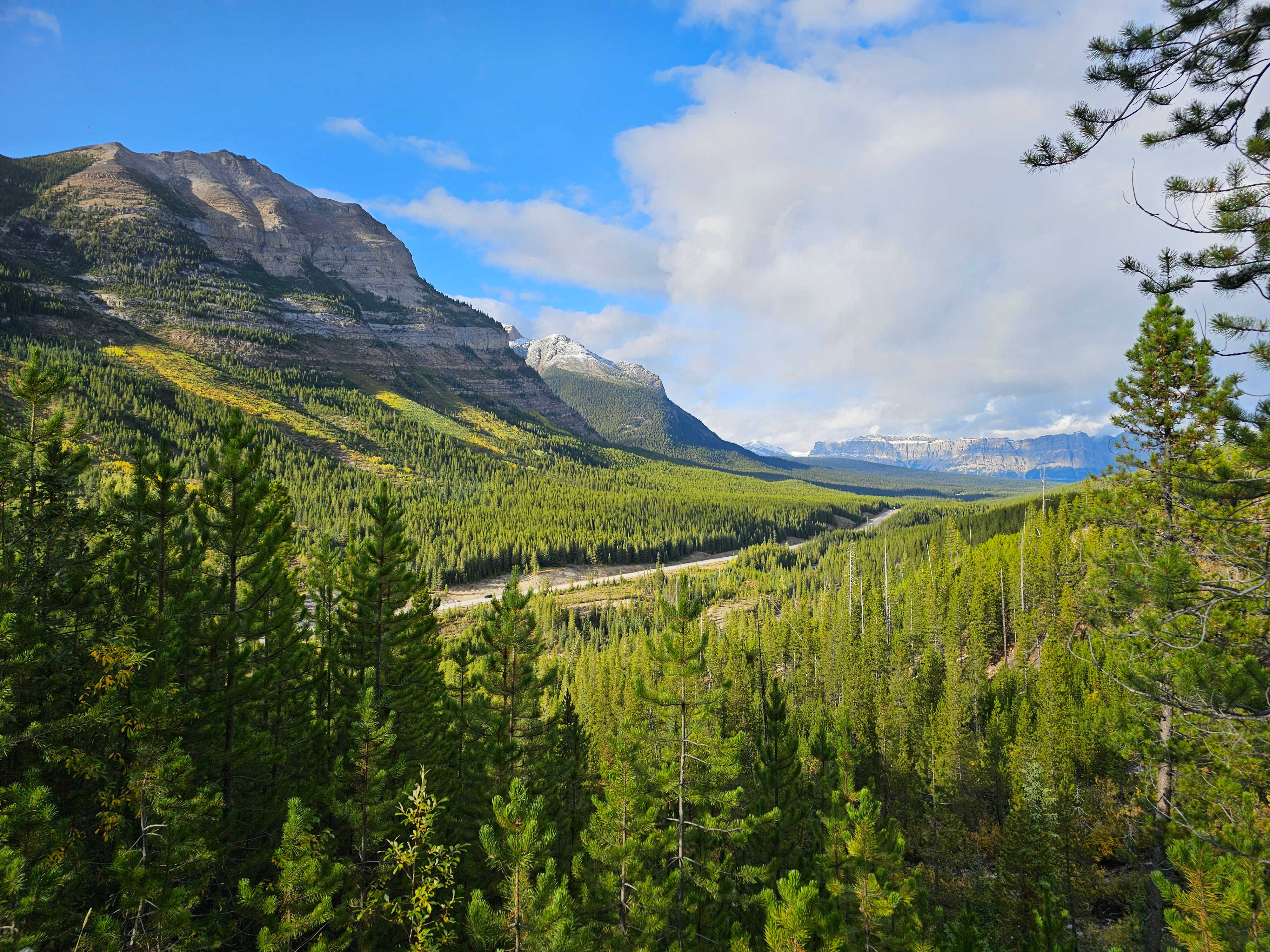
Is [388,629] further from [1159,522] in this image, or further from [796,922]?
[1159,522]

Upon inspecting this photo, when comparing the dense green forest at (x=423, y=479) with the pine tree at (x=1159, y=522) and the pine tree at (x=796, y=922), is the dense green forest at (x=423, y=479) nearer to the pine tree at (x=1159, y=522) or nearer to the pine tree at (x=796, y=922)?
the pine tree at (x=796, y=922)

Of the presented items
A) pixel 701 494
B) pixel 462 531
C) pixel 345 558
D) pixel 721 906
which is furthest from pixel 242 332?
pixel 721 906

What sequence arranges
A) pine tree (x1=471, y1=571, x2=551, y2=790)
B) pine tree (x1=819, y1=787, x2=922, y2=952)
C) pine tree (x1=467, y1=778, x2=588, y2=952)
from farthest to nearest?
pine tree (x1=471, y1=571, x2=551, y2=790), pine tree (x1=819, y1=787, x2=922, y2=952), pine tree (x1=467, y1=778, x2=588, y2=952)

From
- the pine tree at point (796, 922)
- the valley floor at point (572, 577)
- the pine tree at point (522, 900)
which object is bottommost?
the valley floor at point (572, 577)

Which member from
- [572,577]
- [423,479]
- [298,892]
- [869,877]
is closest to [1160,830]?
[869,877]

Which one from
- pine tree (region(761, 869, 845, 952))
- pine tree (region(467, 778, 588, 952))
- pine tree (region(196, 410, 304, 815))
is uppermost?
pine tree (region(196, 410, 304, 815))

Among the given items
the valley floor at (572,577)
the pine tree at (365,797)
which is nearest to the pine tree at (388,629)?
the pine tree at (365,797)

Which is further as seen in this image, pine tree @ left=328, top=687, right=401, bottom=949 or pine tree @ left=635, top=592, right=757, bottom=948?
pine tree @ left=635, top=592, right=757, bottom=948

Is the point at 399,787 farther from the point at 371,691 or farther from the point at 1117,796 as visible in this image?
the point at 1117,796

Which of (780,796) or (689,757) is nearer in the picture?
(689,757)

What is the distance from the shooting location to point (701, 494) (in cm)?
16988

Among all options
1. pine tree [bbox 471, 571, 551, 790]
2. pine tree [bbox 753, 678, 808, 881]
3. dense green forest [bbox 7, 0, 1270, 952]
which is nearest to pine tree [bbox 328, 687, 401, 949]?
dense green forest [bbox 7, 0, 1270, 952]

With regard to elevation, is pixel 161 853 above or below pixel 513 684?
above

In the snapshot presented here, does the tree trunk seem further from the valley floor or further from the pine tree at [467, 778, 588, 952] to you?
the valley floor
